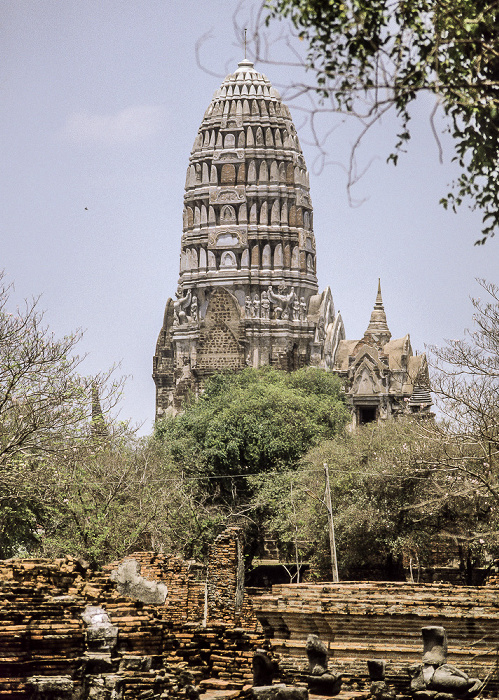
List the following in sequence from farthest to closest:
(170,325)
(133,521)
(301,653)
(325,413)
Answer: (170,325), (325,413), (133,521), (301,653)

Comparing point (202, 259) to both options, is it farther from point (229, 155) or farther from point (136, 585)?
point (136, 585)

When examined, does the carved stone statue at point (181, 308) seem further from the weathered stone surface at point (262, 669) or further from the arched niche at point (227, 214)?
the weathered stone surface at point (262, 669)

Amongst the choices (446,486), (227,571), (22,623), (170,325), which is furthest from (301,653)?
(170,325)

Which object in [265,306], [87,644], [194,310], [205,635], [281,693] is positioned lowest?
[281,693]

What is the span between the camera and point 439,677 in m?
13.1

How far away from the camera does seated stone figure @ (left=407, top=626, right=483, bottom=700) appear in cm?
1294

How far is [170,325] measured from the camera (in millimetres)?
70875

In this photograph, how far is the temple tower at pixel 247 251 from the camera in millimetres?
67000

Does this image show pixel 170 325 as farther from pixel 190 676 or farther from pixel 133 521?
pixel 190 676

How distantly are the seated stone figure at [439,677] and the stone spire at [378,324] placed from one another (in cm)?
5269

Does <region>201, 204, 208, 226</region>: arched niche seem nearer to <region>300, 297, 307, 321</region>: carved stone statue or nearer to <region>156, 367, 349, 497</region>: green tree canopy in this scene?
<region>300, 297, 307, 321</region>: carved stone statue

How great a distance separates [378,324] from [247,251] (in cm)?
800

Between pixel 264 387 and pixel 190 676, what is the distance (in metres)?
36.9

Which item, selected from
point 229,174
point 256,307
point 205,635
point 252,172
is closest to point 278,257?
point 256,307
